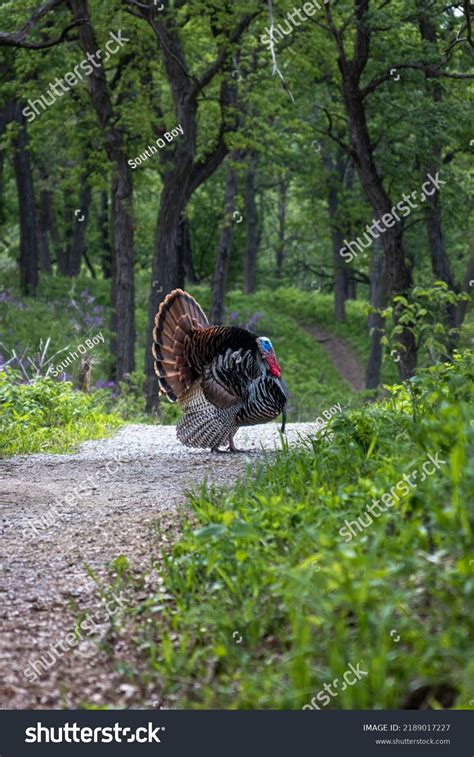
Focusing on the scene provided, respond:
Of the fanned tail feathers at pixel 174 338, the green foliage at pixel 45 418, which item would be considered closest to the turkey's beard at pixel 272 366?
the fanned tail feathers at pixel 174 338

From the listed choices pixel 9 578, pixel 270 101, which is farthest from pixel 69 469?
pixel 270 101

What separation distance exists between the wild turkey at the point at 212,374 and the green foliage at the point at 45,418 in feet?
5.27

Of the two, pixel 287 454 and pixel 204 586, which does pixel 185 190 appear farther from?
pixel 204 586

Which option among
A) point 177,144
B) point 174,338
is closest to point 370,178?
point 177,144

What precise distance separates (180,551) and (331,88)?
18.0 m

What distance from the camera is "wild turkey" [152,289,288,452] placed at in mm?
9984

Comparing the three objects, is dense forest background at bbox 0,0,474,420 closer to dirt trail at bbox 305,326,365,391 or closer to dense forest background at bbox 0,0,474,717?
dense forest background at bbox 0,0,474,717

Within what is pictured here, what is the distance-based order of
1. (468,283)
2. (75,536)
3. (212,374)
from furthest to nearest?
(468,283)
(212,374)
(75,536)

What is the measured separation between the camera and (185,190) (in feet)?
57.7

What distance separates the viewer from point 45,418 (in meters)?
13.1

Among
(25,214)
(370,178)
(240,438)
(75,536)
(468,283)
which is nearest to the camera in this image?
(75,536)

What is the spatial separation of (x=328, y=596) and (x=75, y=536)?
305 cm
